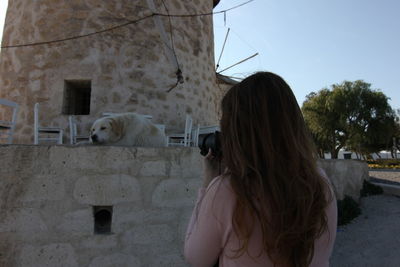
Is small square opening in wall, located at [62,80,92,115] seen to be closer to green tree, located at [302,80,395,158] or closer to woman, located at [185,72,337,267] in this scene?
woman, located at [185,72,337,267]

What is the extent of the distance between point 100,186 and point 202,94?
14.9ft

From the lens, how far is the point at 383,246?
3.45 m

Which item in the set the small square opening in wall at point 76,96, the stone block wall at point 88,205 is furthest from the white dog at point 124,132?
the small square opening in wall at point 76,96

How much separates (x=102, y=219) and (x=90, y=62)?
361 cm

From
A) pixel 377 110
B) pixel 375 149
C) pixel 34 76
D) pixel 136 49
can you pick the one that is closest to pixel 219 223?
pixel 136 49

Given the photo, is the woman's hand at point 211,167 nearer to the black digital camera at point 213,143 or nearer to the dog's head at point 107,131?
the black digital camera at point 213,143

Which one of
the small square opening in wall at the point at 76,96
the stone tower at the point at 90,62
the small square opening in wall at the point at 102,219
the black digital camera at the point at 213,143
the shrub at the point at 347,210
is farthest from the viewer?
the small square opening in wall at the point at 76,96

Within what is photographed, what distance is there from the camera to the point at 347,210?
15.3 ft

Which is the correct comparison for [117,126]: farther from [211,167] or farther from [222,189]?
[222,189]

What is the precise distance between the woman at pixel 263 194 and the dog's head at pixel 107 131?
2774 mm

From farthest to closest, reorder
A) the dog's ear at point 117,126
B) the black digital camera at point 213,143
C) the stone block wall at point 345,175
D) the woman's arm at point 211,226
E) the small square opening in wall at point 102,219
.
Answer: the stone block wall at point 345,175 → the dog's ear at point 117,126 → the small square opening in wall at point 102,219 → the black digital camera at point 213,143 → the woman's arm at point 211,226

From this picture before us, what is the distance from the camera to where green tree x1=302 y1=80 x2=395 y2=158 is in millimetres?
18312

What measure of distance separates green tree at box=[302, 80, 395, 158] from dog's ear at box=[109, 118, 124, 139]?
726 inches

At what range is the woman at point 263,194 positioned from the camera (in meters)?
0.77
